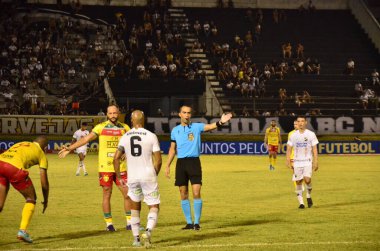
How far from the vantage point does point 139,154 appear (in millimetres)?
12750

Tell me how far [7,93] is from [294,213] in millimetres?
34456

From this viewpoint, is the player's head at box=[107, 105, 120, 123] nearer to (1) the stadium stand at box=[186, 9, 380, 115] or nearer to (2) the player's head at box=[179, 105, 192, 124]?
(2) the player's head at box=[179, 105, 192, 124]

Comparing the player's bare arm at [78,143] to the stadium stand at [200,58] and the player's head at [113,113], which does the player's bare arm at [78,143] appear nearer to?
the player's head at [113,113]

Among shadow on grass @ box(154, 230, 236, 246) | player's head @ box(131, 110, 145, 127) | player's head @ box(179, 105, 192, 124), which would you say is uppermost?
player's head @ box(179, 105, 192, 124)

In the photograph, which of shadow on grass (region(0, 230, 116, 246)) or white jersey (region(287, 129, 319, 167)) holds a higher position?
white jersey (region(287, 129, 319, 167))

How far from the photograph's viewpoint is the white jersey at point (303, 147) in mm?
19859

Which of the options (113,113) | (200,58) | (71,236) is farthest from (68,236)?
(200,58)

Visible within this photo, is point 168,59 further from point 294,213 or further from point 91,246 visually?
point 91,246

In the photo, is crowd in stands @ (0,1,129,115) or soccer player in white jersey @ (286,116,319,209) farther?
crowd in stands @ (0,1,129,115)

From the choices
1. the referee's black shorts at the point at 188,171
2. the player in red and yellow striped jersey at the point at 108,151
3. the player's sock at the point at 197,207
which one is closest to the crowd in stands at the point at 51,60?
the player in red and yellow striped jersey at the point at 108,151

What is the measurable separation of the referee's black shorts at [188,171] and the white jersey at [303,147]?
5.09m

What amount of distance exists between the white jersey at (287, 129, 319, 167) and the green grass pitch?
46.7 inches

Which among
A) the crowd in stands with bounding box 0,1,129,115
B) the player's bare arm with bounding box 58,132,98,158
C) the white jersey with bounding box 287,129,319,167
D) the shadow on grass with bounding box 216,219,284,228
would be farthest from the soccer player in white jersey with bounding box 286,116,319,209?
the crowd in stands with bounding box 0,1,129,115

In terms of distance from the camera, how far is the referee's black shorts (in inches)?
605
